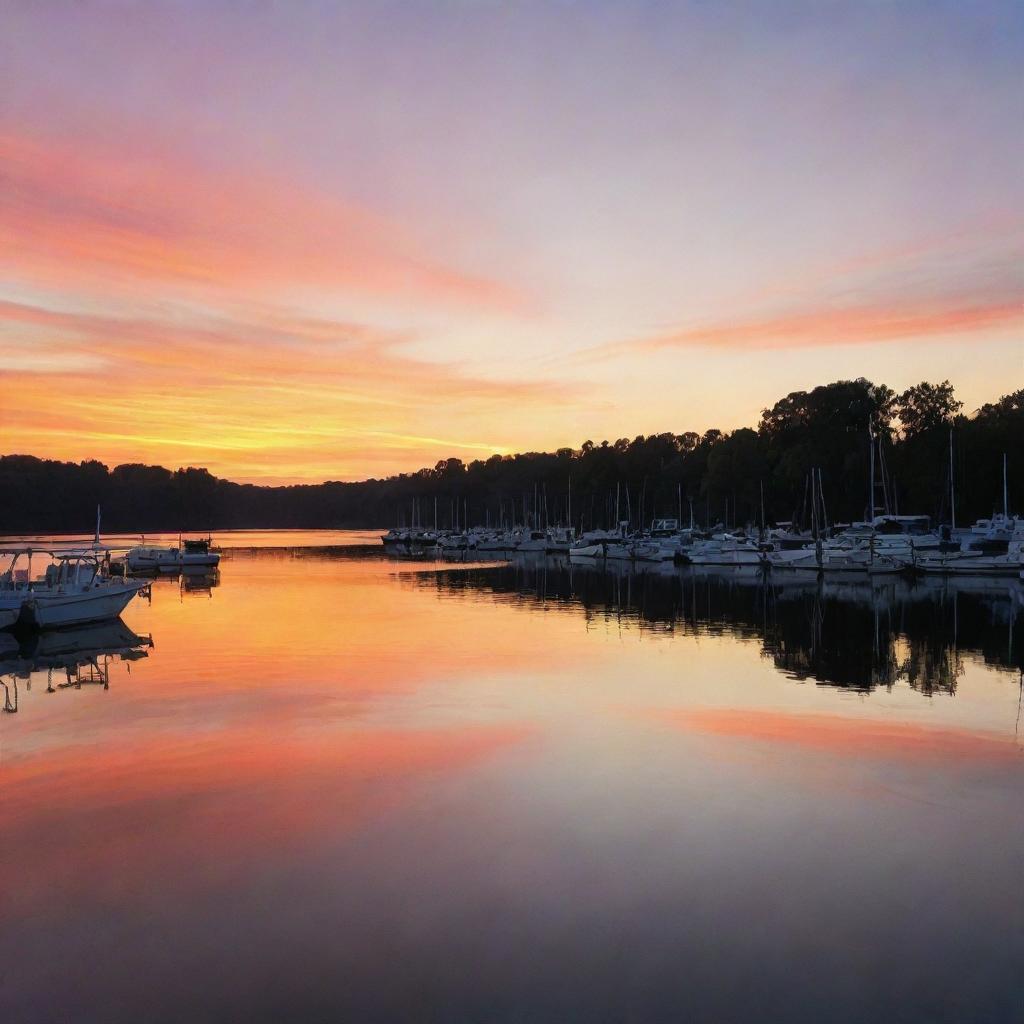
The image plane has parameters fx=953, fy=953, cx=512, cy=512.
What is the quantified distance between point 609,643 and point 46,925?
26.0 metres

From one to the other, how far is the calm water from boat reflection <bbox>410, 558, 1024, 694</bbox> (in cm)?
63

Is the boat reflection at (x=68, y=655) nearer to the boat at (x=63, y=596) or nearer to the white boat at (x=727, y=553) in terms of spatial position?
the boat at (x=63, y=596)

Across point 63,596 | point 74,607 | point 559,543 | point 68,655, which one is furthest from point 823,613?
point 559,543

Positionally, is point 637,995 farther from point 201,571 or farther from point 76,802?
point 201,571

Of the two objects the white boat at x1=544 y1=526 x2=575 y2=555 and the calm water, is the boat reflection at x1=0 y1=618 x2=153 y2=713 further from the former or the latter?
the white boat at x1=544 y1=526 x2=575 y2=555

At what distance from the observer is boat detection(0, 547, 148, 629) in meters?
38.8

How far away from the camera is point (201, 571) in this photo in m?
92.2

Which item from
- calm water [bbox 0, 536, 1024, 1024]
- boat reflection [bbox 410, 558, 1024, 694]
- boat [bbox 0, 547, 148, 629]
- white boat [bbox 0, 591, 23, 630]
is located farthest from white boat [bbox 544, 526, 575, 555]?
calm water [bbox 0, 536, 1024, 1024]

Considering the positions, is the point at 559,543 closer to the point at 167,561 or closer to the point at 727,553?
the point at 727,553

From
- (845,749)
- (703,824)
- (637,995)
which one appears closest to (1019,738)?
(845,749)

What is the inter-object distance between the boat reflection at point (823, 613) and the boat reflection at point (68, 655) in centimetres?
1992

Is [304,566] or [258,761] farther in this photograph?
[304,566]

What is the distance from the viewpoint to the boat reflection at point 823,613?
96.0ft

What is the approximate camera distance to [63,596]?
40156 mm
